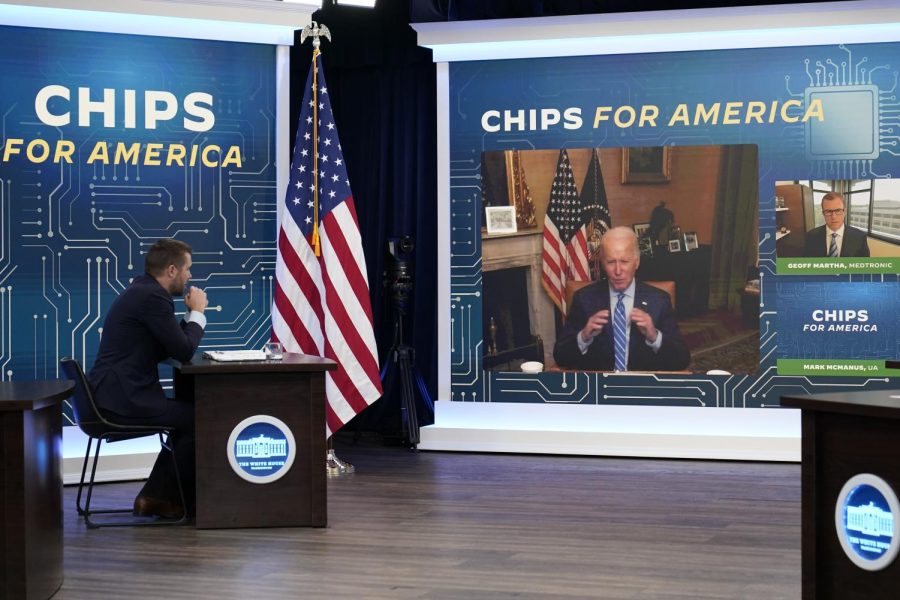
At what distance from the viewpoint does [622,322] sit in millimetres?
7754

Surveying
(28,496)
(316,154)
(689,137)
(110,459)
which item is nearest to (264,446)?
(28,496)

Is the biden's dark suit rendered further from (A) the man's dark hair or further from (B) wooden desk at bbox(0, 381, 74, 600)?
(B) wooden desk at bbox(0, 381, 74, 600)

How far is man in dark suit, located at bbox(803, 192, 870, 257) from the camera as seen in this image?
7383 millimetres

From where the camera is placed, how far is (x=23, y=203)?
270 inches

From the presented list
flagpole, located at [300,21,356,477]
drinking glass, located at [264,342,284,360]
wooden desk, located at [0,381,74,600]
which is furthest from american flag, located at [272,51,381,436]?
wooden desk, located at [0,381,74,600]

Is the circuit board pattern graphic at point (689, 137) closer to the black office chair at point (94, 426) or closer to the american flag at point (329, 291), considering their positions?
the american flag at point (329, 291)

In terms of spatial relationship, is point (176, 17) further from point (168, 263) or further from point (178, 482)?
point (178, 482)

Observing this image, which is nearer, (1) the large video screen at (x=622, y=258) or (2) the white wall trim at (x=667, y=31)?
(2) the white wall trim at (x=667, y=31)

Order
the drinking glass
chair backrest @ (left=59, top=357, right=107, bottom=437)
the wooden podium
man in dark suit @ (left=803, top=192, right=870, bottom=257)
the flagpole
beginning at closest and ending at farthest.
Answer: the wooden podium < chair backrest @ (left=59, top=357, right=107, bottom=437) < the drinking glass < the flagpole < man in dark suit @ (left=803, top=192, right=870, bottom=257)

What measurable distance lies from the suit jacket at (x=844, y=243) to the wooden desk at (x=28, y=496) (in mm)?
5112

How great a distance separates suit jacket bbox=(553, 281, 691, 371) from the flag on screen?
20cm

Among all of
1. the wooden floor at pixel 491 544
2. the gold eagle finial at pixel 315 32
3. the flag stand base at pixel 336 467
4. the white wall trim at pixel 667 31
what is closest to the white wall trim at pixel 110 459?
the wooden floor at pixel 491 544

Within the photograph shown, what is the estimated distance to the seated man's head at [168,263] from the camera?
558 centimetres

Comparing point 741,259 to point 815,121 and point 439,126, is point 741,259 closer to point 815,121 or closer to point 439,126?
point 815,121
